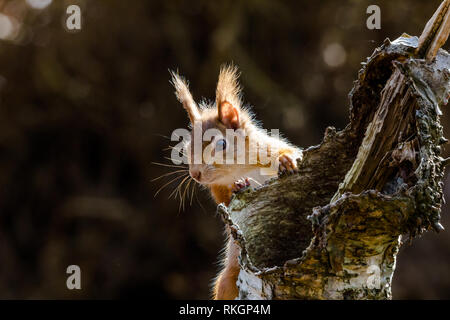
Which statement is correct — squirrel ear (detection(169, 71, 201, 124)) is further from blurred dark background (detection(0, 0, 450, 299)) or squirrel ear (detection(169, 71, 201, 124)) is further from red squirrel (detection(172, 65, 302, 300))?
blurred dark background (detection(0, 0, 450, 299))

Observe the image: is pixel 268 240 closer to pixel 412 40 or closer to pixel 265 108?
pixel 412 40

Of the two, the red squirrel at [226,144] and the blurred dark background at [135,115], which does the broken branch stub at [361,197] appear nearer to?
the red squirrel at [226,144]

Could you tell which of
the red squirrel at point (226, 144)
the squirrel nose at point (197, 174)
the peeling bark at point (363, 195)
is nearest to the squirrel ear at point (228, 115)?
the red squirrel at point (226, 144)

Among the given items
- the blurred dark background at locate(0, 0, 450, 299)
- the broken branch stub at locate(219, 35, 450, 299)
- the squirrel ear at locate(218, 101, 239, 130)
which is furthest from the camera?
the blurred dark background at locate(0, 0, 450, 299)

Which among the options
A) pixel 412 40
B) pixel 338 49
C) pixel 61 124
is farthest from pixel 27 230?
pixel 412 40

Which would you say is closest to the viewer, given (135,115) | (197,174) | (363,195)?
(363,195)

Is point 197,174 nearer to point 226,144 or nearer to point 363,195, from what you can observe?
point 226,144

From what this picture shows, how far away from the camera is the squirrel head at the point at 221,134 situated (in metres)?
1.53

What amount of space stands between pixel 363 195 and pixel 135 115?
2546 millimetres

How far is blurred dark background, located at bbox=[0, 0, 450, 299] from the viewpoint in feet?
9.46

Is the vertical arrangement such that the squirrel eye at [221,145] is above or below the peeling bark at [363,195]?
above

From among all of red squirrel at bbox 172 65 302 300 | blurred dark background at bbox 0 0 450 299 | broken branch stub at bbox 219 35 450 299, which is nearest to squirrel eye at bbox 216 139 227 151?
red squirrel at bbox 172 65 302 300

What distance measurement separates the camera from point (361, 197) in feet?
2.16

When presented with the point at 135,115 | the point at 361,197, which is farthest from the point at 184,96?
the point at 135,115
